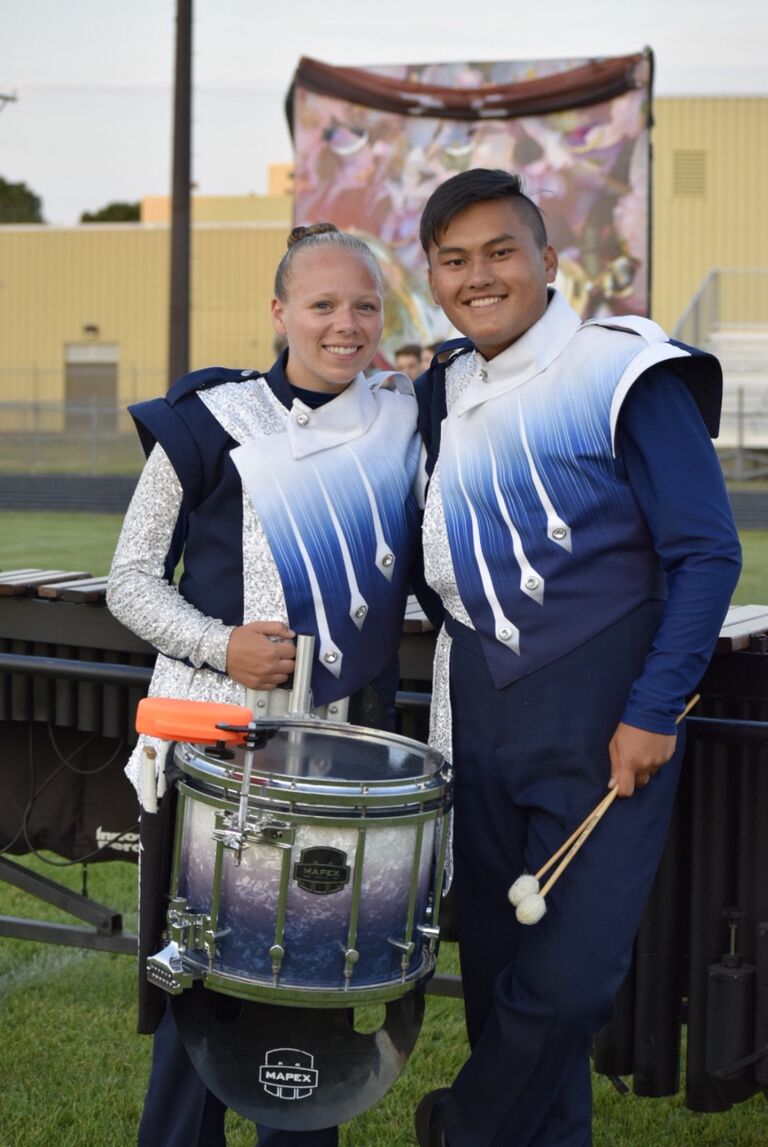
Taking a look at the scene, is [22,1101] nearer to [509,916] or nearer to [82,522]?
A: [509,916]

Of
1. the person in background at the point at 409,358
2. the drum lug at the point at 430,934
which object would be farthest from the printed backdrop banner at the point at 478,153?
the drum lug at the point at 430,934

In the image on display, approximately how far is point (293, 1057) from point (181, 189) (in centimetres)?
1557

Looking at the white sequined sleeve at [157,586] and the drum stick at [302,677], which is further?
the white sequined sleeve at [157,586]

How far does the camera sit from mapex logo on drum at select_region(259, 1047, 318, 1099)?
2631mm

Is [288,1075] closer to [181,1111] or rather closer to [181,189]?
[181,1111]

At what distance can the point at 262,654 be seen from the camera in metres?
2.76

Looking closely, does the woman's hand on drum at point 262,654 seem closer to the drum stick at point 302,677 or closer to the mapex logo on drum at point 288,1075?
the drum stick at point 302,677

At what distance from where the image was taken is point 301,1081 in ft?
8.63

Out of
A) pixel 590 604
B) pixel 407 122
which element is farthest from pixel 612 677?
pixel 407 122

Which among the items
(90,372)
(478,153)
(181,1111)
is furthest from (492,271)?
(90,372)

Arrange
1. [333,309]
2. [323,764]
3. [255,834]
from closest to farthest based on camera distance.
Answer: [255,834], [323,764], [333,309]

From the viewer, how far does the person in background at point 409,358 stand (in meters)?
18.4

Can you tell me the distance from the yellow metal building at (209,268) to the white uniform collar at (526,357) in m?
27.5

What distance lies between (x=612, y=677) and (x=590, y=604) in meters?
0.13
